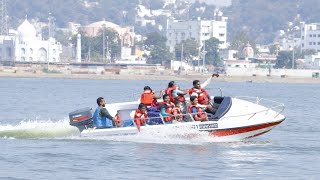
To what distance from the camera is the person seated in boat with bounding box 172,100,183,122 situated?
33.1 meters

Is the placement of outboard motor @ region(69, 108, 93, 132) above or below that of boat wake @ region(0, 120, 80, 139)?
above

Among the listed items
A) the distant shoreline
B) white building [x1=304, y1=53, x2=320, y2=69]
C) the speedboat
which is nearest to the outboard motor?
the speedboat

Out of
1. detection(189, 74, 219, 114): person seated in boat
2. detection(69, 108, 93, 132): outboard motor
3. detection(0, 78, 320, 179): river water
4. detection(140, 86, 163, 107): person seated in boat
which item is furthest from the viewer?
detection(140, 86, 163, 107): person seated in boat

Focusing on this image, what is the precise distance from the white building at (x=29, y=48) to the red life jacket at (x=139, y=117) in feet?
500

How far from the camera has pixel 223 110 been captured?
3319 centimetres

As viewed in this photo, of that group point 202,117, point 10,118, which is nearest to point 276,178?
point 202,117

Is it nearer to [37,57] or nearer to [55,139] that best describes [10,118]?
[55,139]

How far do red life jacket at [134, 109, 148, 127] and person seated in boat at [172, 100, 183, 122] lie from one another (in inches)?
30.4

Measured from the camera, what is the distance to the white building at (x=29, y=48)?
188 metres

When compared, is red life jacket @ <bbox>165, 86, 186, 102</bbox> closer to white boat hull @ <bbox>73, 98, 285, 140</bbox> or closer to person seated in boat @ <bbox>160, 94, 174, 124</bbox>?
person seated in boat @ <bbox>160, 94, 174, 124</bbox>

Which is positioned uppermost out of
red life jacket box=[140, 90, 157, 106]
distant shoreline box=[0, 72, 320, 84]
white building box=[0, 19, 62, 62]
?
red life jacket box=[140, 90, 157, 106]

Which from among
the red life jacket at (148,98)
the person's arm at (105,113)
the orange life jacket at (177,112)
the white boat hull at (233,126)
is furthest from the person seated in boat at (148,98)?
the person's arm at (105,113)

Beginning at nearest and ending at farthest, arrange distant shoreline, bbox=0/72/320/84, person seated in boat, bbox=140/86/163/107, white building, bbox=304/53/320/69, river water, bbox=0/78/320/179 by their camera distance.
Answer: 1. river water, bbox=0/78/320/179
2. person seated in boat, bbox=140/86/163/107
3. distant shoreline, bbox=0/72/320/84
4. white building, bbox=304/53/320/69

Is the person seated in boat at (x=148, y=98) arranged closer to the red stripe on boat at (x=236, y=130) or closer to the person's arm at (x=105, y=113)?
the person's arm at (x=105, y=113)
